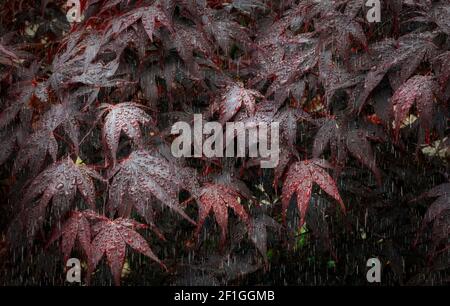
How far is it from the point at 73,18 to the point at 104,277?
1.19 meters

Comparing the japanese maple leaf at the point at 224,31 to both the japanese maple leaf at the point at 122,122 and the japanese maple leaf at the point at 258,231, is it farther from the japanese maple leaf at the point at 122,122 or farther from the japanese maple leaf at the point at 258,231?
the japanese maple leaf at the point at 258,231

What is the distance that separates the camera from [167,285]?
94.8 inches

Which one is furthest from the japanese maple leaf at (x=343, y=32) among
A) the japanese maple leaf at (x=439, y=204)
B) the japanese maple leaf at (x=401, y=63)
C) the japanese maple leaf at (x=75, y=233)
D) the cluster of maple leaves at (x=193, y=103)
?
the japanese maple leaf at (x=75, y=233)

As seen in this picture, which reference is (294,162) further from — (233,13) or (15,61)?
(15,61)

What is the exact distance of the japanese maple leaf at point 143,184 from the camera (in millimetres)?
1998

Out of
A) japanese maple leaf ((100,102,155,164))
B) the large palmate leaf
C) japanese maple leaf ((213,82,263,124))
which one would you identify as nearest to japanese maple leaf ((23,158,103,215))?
the large palmate leaf

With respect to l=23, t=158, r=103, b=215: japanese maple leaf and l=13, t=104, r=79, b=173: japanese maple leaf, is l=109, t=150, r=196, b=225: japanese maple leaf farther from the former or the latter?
l=13, t=104, r=79, b=173: japanese maple leaf

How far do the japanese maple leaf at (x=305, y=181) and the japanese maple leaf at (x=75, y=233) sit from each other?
631 millimetres

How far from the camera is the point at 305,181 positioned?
2059 millimetres

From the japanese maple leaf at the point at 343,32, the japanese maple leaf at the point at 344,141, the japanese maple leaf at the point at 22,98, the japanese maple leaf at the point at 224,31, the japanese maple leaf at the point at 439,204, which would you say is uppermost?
the japanese maple leaf at the point at 224,31

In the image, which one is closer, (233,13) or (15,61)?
(15,61)

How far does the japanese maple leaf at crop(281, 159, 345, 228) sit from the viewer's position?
2035mm

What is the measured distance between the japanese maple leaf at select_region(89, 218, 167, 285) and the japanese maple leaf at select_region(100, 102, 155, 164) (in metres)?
0.23
